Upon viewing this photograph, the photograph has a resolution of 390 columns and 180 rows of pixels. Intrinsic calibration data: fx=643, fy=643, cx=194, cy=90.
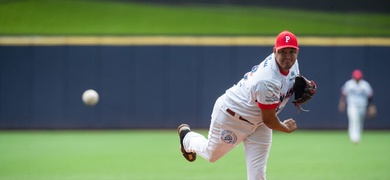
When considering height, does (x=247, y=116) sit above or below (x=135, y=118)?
above

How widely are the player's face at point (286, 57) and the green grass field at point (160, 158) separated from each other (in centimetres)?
400

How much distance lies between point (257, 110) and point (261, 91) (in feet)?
1.66

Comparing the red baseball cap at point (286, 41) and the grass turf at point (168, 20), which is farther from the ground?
the red baseball cap at point (286, 41)

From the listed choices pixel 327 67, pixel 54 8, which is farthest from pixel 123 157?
pixel 54 8

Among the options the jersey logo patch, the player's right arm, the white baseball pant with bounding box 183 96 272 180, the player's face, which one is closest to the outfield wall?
the white baseball pant with bounding box 183 96 272 180

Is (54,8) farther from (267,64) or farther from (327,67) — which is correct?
(267,64)

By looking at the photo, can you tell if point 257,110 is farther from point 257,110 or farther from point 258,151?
point 258,151

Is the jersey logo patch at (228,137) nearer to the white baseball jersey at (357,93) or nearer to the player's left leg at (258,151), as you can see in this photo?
the player's left leg at (258,151)

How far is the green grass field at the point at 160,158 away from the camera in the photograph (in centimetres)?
1095

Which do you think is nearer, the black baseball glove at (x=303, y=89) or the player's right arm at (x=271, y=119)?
the player's right arm at (x=271, y=119)

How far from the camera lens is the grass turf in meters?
23.9

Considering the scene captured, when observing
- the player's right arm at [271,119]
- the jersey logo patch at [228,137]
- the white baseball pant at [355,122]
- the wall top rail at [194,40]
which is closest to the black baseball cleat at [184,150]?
the jersey logo patch at [228,137]

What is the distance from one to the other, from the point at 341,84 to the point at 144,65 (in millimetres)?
6605

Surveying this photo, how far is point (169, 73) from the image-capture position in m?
21.5
